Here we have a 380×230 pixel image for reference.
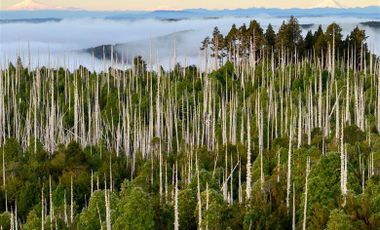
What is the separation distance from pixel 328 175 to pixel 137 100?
5865 cm

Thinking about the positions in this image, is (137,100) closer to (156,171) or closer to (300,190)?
(156,171)

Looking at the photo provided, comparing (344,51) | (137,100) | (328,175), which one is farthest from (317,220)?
(344,51)

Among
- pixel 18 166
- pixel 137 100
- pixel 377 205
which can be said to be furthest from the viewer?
pixel 137 100

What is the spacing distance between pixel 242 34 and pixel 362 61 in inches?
763

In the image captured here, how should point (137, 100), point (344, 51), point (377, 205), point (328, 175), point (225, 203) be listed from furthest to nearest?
point (344, 51)
point (137, 100)
point (328, 175)
point (225, 203)
point (377, 205)

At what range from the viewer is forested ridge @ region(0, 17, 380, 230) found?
38.0m

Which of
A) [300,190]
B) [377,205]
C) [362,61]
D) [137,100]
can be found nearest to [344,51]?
[362,61]

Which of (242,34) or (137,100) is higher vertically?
(242,34)

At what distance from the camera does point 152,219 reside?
36219 millimetres

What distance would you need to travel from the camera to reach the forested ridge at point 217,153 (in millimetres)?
38031

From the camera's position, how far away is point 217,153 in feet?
206

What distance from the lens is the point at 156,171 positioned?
191ft

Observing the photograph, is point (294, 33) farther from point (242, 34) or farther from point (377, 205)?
point (377, 205)

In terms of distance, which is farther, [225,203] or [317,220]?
[225,203]
